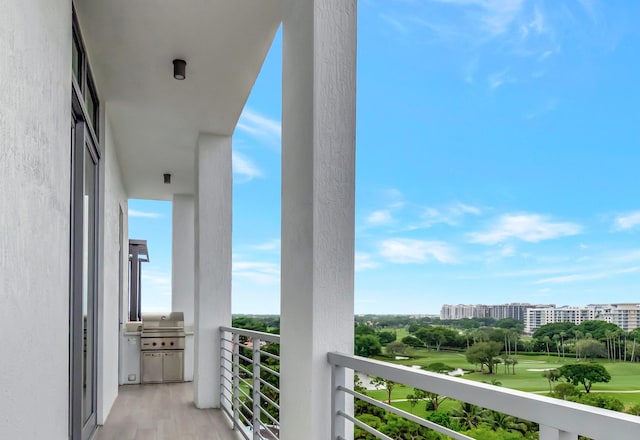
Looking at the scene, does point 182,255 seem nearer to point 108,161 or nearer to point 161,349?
point 161,349

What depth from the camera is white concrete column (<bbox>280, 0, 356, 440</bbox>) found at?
7.07ft

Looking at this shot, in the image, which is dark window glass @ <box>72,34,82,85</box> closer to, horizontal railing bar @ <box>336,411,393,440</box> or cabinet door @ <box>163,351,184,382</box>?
horizontal railing bar @ <box>336,411,393,440</box>

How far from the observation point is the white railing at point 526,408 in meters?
0.87

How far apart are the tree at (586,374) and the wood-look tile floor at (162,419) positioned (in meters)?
2.79

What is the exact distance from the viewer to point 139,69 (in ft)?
13.0

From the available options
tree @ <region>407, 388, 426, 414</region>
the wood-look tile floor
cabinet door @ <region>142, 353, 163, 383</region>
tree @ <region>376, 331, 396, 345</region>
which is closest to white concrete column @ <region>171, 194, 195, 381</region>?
cabinet door @ <region>142, 353, 163, 383</region>

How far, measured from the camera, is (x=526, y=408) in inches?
41.5

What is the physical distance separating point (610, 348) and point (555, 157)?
559cm

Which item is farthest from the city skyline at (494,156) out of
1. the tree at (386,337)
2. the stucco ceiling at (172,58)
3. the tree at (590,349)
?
the tree at (590,349)

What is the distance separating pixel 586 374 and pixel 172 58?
3.15 meters

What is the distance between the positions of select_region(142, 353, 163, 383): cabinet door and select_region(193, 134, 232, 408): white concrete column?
6.74 ft

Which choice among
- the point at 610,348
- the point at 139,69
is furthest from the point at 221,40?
the point at 610,348

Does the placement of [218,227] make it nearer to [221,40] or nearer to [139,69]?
[139,69]

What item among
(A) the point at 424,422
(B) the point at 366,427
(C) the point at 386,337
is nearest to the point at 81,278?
(C) the point at 386,337
